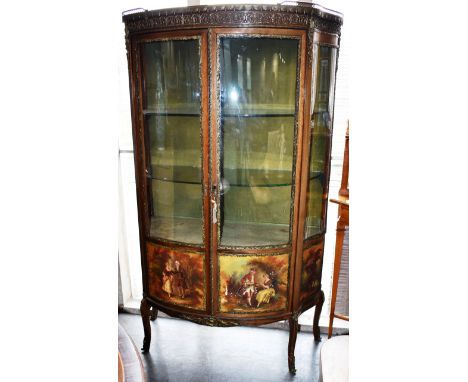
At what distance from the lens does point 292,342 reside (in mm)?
1703

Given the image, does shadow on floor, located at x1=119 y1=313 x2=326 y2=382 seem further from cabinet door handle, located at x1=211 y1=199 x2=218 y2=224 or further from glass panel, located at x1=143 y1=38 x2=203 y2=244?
cabinet door handle, located at x1=211 y1=199 x2=218 y2=224

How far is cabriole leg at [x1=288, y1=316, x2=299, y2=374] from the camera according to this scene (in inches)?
66.6

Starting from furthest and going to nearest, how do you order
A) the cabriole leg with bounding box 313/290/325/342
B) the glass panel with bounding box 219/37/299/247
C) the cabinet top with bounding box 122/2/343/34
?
the cabriole leg with bounding box 313/290/325/342 → the glass panel with bounding box 219/37/299/247 → the cabinet top with bounding box 122/2/343/34

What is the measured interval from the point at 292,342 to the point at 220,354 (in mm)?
404

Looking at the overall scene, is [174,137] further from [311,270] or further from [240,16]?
[311,270]

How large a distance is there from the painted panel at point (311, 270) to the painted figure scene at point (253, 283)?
107 millimetres

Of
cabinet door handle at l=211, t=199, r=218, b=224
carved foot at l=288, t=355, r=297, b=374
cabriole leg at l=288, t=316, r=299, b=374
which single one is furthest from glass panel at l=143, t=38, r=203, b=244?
carved foot at l=288, t=355, r=297, b=374

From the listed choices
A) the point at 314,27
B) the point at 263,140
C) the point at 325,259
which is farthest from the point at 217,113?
the point at 325,259
